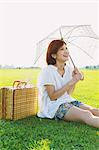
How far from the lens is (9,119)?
9.67 feet

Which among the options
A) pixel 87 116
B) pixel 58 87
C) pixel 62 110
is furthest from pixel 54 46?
pixel 87 116

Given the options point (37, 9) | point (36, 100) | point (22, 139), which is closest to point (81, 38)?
point (36, 100)

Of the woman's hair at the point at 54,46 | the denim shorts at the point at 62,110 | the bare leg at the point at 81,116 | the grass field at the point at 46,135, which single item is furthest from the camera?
the woman's hair at the point at 54,46

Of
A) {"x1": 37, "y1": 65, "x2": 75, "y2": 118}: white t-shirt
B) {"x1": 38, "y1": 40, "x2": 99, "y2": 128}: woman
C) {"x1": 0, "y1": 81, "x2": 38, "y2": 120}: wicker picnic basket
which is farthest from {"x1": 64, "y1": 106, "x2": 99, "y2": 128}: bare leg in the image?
{"x1": 0, "y1": 81, "x2": 38, "y2": 120}: wicker picnic basket

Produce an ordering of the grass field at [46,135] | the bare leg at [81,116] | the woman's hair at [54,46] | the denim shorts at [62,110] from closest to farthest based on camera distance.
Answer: the grass field at [46,135], the bare leg at [81,116], the denim shorts at [62,110], the woman's hair at [54,46]

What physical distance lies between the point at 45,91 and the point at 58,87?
106 millimetres

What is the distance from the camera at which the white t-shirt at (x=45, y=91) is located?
2.90 m

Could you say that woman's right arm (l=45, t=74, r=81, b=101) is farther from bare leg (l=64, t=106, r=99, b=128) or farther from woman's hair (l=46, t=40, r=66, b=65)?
woman's hair (l=46, t=40, r=66, b=65)

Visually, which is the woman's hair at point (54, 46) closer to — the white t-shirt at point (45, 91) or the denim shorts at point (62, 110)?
the white t-shirt at point (45, 91)

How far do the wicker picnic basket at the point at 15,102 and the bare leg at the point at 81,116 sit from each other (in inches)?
15.7

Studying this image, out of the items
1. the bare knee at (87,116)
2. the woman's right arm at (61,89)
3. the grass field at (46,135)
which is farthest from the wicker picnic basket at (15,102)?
the bare knee at (87,116)

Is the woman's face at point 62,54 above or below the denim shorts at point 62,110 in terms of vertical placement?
above

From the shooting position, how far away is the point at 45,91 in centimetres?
296

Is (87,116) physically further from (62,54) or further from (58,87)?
(62,54)
